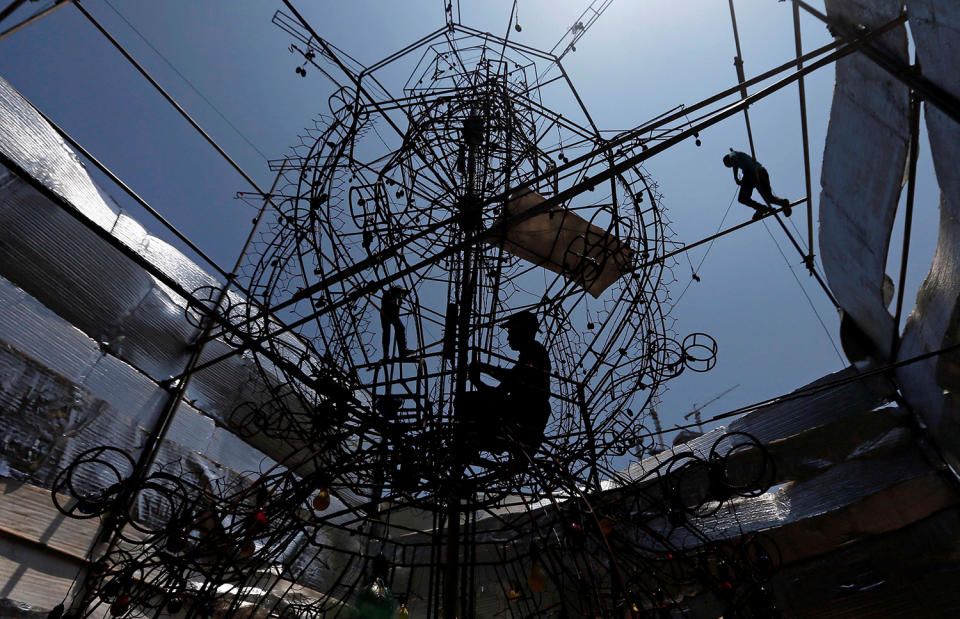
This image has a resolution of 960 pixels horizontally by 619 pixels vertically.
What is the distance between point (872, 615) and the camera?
3.18m

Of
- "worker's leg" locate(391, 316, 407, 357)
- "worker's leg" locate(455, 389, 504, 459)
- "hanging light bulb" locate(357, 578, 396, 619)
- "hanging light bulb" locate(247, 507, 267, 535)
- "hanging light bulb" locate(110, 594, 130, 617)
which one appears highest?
"worker's leg" locate(391, 316, 407, 357)

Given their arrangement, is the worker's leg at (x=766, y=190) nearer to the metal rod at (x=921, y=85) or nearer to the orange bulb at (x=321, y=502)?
the metal rod at (x=921, y=85)

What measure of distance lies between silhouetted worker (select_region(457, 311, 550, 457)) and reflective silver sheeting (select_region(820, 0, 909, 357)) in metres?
2.42

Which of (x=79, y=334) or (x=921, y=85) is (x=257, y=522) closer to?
(x=79, y=334)

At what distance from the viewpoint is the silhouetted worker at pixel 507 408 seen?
1.47 meters

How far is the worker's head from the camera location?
1846mm

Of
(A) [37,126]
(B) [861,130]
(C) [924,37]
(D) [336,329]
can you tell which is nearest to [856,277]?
(B) [861,130]

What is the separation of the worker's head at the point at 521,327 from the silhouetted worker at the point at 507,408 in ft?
0.63

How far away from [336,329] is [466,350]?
35 centimetres

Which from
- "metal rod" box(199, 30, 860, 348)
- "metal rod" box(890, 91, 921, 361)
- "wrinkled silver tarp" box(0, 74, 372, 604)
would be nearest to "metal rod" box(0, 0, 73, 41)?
"wrinkled silver tarp" box(0, 74, 372, 604)

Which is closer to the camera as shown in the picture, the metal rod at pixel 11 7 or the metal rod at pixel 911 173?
the metal rod at pixel 11 7

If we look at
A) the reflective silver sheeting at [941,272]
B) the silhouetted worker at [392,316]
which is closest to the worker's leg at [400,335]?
the silhouetted worker at [392,316]

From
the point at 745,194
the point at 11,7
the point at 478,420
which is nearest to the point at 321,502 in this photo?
the point at 478,420

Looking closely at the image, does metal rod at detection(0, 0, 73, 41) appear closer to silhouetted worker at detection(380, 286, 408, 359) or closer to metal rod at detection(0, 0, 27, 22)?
metal rod at detection(0, 0, 27, 22)
